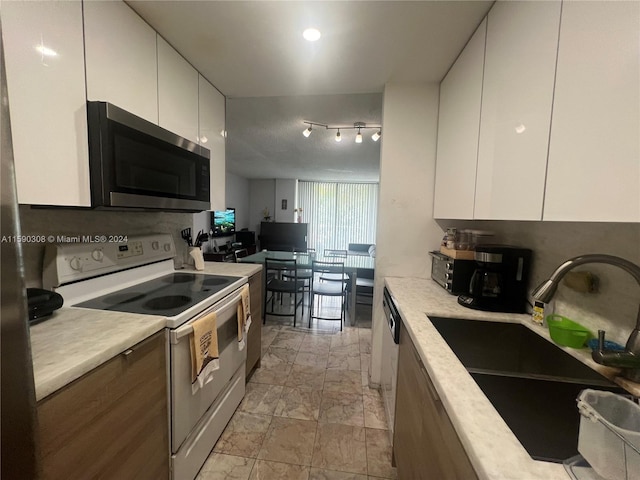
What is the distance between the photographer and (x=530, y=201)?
0.86m

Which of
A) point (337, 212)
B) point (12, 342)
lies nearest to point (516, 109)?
point (12, 342)

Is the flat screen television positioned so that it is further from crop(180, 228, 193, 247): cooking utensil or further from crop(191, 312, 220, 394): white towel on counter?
crop(191, 312, 220, 394): white towel on counter

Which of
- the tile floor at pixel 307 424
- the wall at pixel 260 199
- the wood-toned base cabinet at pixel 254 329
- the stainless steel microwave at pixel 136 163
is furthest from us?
the wall at pixel 260 199

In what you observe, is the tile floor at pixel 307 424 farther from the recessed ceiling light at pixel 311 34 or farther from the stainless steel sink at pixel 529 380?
the recessed ceiling light at pixel 311 34

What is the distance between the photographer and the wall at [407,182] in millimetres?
1896

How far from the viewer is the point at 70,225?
1.29 metres

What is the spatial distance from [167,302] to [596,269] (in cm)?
181

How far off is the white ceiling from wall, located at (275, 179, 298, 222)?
4.80 metres

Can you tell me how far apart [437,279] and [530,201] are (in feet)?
3.43

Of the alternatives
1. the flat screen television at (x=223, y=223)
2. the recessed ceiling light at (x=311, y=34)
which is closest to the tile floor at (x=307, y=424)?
the recessed ceiling light at (x=311, y=34)

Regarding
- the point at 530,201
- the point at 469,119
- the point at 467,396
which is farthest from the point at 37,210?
the point at 469,119

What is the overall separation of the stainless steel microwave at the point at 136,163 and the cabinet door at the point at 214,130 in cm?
35

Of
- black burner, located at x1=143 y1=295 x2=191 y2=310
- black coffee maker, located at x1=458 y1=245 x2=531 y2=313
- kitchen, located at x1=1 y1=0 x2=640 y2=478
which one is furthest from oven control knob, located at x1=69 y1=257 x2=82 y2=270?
black coffee maker, located at x1=458 y1=245 x2=531 y2=313

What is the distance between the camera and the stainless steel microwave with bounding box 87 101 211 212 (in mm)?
1069
